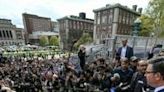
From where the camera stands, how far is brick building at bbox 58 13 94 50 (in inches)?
3152

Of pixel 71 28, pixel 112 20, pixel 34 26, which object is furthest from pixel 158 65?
pixel 34 26


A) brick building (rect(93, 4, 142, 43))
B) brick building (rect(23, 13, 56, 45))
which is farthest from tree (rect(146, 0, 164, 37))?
brick building (rect(23, 13, 56, 45))

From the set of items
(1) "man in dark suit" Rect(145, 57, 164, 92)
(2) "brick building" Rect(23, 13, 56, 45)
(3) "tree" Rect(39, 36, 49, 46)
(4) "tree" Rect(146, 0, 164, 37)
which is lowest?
(3) "tree" Rect(39, 36, 49, 46)

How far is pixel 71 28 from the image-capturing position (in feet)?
267

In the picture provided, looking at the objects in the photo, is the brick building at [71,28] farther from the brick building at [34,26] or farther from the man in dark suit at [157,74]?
the man in dark suit at [157,74]

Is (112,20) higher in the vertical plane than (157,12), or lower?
lower

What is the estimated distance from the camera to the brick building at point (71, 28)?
80.1m

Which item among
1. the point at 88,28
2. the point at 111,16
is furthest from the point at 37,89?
the point at 88,28

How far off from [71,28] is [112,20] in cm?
2558

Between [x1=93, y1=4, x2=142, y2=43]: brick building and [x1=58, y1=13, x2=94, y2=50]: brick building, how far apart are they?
1773 cm

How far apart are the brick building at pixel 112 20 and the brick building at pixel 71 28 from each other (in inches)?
698

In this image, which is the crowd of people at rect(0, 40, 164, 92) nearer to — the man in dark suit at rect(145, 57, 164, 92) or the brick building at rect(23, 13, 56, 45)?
the man in dark suit at rect(145, 57, 164, 92)

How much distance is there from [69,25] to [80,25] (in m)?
5.14

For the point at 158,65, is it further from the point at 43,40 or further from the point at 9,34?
the point at 9,34
